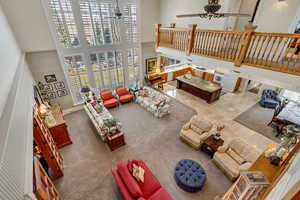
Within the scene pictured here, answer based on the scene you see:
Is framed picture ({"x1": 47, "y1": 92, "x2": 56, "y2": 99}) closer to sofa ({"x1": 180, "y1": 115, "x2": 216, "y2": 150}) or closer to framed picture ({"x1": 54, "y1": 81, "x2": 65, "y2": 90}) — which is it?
framed picture ({"x1": 54, "y1": 81, "x2": 65, "y2": 90})

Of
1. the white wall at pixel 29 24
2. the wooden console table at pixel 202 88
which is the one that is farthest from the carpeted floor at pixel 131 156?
the white wall at pixel 29 24

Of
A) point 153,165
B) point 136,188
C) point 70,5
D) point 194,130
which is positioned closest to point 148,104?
point 194,130

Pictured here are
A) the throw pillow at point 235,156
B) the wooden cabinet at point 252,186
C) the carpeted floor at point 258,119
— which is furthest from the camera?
the carpeted floor at point 258,119

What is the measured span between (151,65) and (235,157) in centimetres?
800

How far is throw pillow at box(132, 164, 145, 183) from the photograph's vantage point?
354 cm

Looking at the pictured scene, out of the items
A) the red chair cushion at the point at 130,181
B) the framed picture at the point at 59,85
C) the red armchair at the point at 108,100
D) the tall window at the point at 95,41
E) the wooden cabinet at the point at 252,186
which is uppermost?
the tall window at the point at 95,41

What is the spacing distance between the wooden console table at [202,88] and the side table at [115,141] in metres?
5.76

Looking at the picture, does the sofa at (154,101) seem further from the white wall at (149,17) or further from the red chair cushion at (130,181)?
the red chair cushion at (130,181)

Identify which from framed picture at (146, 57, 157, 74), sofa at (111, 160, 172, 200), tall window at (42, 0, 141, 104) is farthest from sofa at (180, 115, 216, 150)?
framed picture at (146, 57, 157, 74)

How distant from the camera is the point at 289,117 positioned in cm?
585

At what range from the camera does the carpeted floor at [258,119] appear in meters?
6.22

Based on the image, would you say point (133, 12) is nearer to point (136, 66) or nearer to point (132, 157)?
point (136, 66)

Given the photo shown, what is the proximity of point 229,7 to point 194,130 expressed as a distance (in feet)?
20.1

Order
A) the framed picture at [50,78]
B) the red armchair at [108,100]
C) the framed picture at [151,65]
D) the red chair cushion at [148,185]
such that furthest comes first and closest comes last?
1. the framed picture at [151,65]
2. the red armchair at [108,100]
3. the framed picture at [50,78]
4. the red chair cushion at [148,185]
